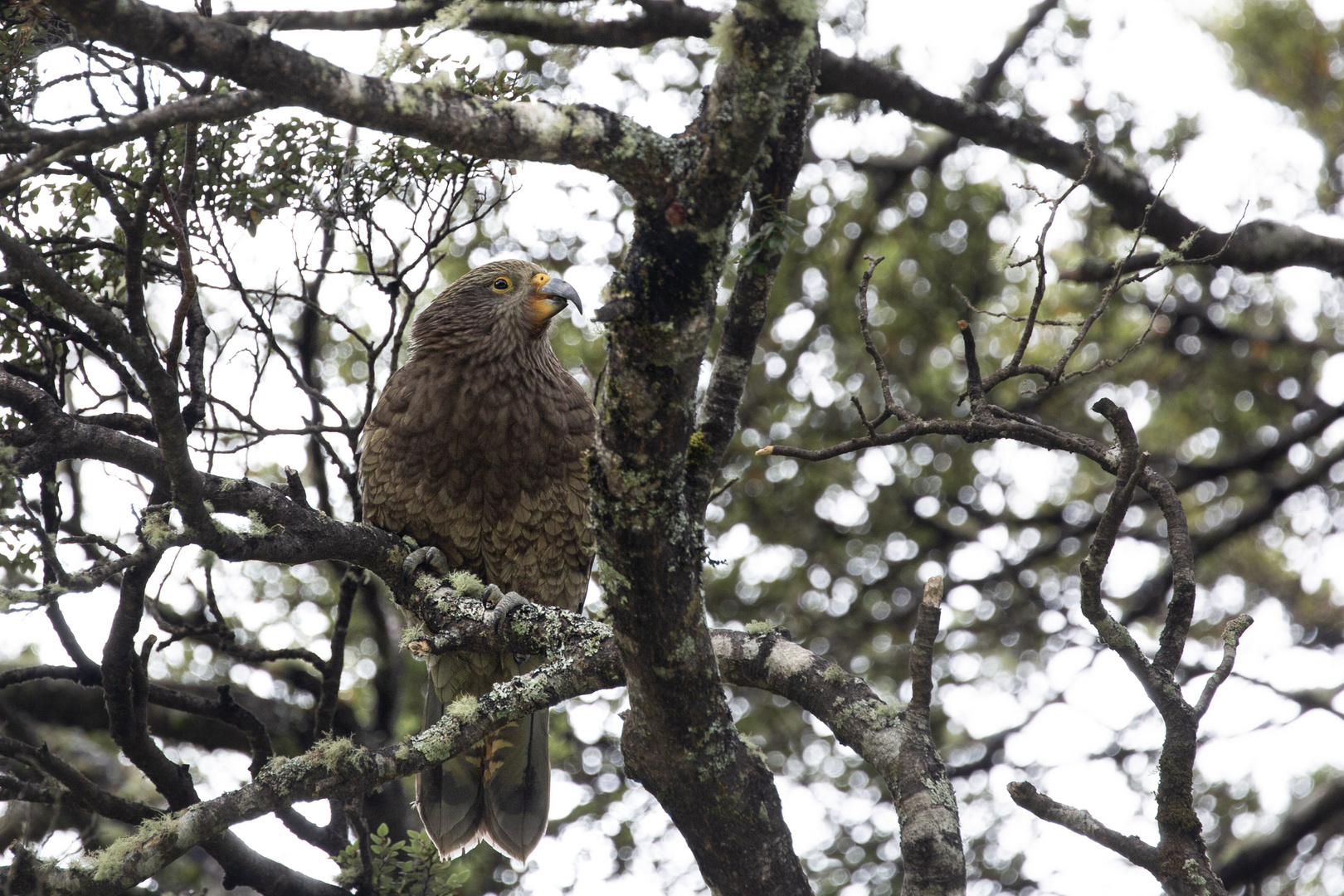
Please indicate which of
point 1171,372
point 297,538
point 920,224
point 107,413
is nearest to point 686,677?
point 297,538

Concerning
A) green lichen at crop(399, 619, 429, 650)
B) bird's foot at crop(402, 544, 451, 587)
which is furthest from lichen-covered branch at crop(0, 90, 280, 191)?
bird's foot at crop(402, 544, 451, 587)

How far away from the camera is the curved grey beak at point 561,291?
4062mm

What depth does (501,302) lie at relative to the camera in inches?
166

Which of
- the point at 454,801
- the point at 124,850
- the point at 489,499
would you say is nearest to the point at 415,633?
the point at 489,499

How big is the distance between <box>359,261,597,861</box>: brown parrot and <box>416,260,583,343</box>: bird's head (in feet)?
0.21

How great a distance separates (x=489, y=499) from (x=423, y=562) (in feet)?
1.13

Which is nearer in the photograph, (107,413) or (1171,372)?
(107,413)

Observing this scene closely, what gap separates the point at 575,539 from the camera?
3.98 metres

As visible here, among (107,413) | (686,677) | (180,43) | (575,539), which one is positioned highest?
(575,539)

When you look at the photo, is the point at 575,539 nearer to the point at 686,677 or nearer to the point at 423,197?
the point at 423,197

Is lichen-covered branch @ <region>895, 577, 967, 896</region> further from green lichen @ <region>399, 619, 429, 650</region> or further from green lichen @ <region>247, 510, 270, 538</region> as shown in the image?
green lichen @ <region>247, 510, 270, 538</region>

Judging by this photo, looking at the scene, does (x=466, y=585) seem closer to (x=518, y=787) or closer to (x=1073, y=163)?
(x=518, y=787)

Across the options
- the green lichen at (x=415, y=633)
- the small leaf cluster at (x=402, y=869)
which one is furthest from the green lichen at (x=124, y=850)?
the small leaf cluster at (x=402, y=869)

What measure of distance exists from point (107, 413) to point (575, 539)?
5.75 ft
